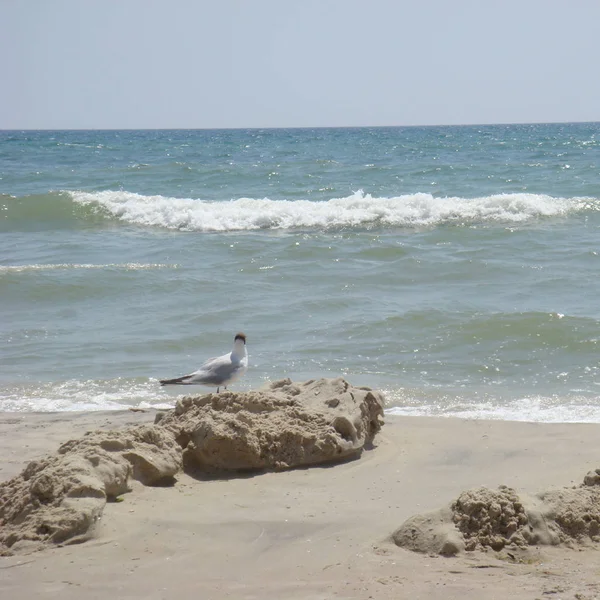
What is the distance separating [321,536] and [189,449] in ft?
3.83

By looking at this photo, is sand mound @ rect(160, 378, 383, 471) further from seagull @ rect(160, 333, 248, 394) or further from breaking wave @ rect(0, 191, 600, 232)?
breaking wave @ rect(0, 191, 600, 232)

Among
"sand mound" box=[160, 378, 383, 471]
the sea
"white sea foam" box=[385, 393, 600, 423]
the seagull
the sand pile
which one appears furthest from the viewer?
the sea

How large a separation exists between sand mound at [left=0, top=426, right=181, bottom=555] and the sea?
76.7 inches

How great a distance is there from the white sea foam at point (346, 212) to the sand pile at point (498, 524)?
39.8ft

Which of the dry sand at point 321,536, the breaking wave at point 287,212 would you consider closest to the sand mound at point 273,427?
the dry sand at point 321,536

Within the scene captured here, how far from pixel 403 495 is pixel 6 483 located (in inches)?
71.2

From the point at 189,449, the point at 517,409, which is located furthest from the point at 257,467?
the point at 517,409

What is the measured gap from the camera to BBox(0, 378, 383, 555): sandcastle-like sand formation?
3625 millimetres

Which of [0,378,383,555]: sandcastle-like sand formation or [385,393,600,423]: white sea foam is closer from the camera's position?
[0,378,383,555]: sandcastle-like sand formation

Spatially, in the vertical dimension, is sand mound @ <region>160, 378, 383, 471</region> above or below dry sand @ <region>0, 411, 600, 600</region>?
above

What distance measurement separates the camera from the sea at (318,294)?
6.87 meters

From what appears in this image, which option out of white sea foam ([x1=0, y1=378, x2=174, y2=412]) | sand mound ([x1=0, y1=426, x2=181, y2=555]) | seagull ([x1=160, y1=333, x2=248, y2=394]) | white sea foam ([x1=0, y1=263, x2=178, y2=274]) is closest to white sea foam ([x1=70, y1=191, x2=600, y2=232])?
white sea foam ([x1=0, y1=263, x2=178, y2=274])

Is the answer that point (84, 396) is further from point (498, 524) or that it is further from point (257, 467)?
point (498, 524)

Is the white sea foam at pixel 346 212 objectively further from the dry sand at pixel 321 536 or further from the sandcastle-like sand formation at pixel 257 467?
the dry sand at pixel 321 536
